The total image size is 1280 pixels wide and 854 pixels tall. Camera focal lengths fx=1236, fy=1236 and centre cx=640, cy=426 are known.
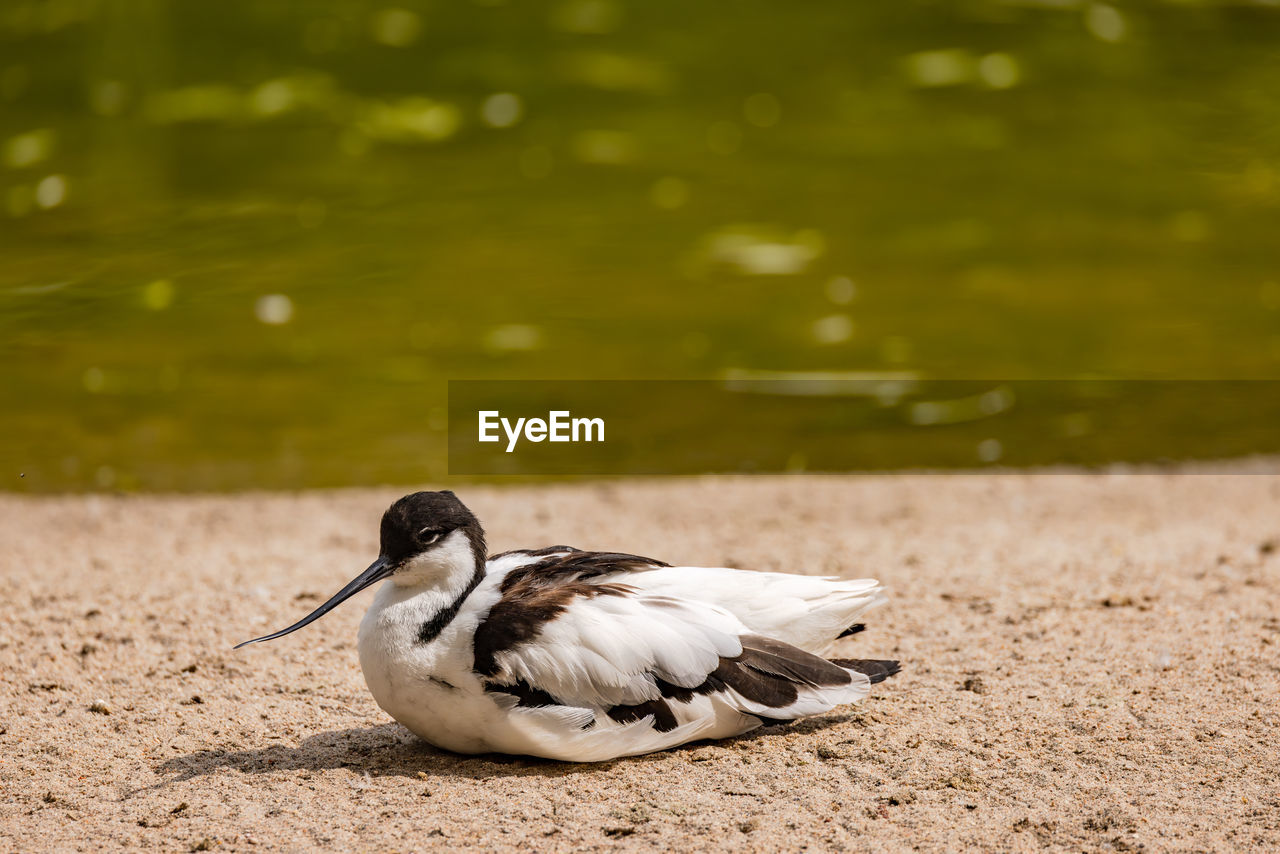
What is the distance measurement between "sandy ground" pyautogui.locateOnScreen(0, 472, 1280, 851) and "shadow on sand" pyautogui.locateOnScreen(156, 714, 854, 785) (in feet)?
0.04

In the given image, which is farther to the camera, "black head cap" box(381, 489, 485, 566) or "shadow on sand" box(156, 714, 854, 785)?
"shadow on sand" box(156, 714, 854, 785)

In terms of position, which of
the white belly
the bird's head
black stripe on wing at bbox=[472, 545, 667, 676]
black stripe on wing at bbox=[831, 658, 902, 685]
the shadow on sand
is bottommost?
the shadow on sand

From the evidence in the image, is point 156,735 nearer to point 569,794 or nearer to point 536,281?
point 569,794

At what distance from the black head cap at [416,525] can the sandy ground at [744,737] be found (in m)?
0.64

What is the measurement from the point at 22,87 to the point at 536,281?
143 inches

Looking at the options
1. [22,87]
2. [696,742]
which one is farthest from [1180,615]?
[22,87]

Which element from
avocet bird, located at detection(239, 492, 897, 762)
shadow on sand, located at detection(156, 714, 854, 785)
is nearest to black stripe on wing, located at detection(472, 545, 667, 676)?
avocet bird, located at detection(239, 492, 897, 762)

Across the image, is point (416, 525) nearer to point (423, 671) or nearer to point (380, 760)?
point (423, 671)

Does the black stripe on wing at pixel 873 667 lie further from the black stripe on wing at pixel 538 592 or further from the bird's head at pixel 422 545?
the bird's head at pixel 422 545

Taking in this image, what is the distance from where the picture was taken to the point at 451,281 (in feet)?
26.3

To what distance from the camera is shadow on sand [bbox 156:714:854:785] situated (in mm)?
3441

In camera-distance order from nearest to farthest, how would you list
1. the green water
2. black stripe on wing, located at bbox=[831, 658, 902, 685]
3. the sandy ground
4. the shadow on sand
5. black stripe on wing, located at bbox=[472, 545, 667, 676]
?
1. the sandy ground
2. black stripe on wing, located at bbox=[472, 545, 667, 676]
3. the shadow on sand
4. black stripe on wing, located at bbox=[831, 658, 902, 685]
5. the green water

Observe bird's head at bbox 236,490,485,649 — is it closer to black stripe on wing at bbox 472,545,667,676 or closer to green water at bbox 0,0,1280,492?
black stripe on wing at bbox 472,545,667,676

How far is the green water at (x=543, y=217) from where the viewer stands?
25.9ft
